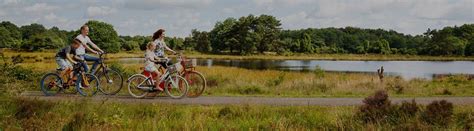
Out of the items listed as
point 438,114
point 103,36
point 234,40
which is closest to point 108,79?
point 438,114

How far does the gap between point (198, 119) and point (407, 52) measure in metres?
108

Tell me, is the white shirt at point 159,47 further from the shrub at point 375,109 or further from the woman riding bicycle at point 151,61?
the shrub at point 375,109

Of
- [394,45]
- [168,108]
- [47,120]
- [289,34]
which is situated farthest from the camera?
[394,45]

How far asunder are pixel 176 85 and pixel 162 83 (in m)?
0.37

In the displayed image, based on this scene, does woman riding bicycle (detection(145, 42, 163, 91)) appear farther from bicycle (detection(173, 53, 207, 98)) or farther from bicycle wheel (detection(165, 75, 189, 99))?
bicycle (detection(173, 53, 207, 98))

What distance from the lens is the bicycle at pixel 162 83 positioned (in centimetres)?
1230

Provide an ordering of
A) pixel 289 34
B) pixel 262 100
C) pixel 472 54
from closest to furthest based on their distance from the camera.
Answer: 1. pixel 262 100
2. pixel 472 54
3. pixel 289 34

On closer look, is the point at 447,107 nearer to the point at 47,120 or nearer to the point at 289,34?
the point at 47,120

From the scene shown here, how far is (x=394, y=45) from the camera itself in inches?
6324

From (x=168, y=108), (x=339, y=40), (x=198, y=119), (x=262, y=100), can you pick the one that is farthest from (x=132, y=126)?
(x=339, y=40)

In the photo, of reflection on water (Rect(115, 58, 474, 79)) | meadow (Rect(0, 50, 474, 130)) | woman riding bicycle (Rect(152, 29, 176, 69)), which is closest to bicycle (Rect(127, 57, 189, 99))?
woman riding bicycle (Rect(152, 29, 176, 69))

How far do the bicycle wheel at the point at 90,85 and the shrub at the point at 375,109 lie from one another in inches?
246

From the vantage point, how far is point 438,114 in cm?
838

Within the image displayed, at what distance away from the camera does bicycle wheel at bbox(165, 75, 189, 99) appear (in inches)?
481
